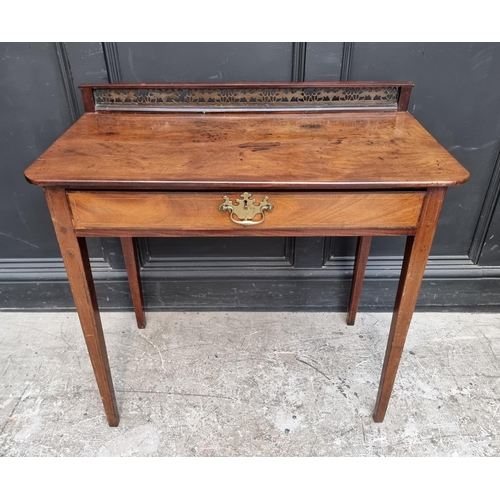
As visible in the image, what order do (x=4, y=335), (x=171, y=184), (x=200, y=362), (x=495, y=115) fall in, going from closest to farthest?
1. (x=171, y=184)
2. (x=495, y=115)
3. (x=200, y=362)
4. (x=4, y=335)

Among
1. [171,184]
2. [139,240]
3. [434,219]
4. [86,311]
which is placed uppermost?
[171,184]

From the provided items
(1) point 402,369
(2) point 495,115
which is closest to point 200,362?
(1) point 402,369

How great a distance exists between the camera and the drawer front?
1.07 m

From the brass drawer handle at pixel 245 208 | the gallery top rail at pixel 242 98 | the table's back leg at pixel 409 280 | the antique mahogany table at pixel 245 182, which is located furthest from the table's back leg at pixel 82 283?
the table's back leg at pixel 409 280

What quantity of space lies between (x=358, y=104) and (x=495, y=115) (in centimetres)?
59

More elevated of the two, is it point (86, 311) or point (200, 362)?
point (86, 311)

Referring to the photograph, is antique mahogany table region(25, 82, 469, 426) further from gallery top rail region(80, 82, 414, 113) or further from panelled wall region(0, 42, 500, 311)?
panelled wall region(0, 42, 500, 311)

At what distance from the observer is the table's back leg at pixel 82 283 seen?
1102mm

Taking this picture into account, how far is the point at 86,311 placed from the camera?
50.7 inches

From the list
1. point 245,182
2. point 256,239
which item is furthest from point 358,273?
point 245,182

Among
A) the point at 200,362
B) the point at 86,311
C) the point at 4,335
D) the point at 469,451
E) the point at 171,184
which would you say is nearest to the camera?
the point at 171,184

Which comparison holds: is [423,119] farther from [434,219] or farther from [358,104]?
[434,219]

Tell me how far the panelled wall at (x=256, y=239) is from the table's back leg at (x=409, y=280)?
0.60m

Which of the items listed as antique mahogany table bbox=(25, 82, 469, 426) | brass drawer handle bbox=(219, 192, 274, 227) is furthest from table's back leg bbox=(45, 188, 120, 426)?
brass drawer handle bbox=(219, 192, 274, 227)
